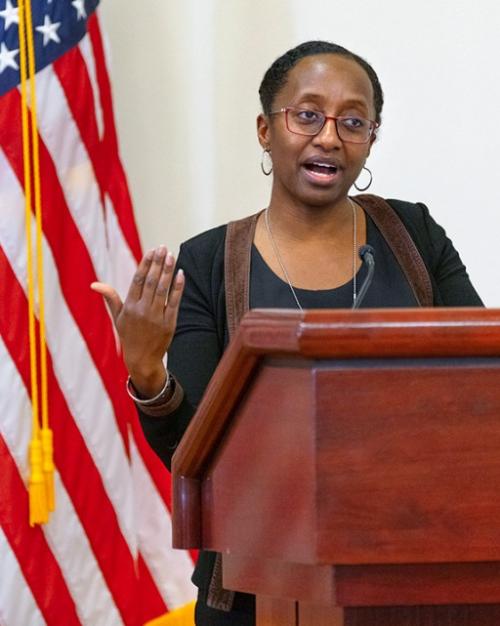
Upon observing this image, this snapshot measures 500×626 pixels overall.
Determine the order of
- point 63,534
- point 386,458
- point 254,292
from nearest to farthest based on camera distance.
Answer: point 386,458 < point 254,292 < point 63,534

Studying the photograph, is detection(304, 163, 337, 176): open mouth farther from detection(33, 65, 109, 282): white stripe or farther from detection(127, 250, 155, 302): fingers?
detection(33, 65, 109, 282): white stripe

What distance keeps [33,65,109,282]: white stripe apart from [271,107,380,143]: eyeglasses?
828 mm

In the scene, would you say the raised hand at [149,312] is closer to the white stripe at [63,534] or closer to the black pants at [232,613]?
the black pants at [232,613]

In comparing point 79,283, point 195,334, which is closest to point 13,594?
point 79,283

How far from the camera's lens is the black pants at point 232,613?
1.44 m

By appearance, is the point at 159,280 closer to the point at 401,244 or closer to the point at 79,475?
the point at 401,244

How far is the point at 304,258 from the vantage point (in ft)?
5.40

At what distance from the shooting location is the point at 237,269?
159 cm

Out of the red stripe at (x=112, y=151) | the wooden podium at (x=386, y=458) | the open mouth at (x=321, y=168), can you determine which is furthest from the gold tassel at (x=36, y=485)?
the wooden podium at (x=386, y=458)

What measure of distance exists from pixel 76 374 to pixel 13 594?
0.46 m

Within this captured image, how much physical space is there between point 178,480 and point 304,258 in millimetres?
738

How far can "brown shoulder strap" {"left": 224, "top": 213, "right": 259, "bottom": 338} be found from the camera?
1.54 meters

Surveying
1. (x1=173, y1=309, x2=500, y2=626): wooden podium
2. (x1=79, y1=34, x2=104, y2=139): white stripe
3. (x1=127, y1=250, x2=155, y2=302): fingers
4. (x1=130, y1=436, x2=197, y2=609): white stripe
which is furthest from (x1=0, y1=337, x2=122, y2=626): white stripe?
(x1=173, y1=309, x2=500, y2=626): wooden podium

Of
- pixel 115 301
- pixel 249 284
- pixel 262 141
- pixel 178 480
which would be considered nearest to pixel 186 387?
pixel 249 284
